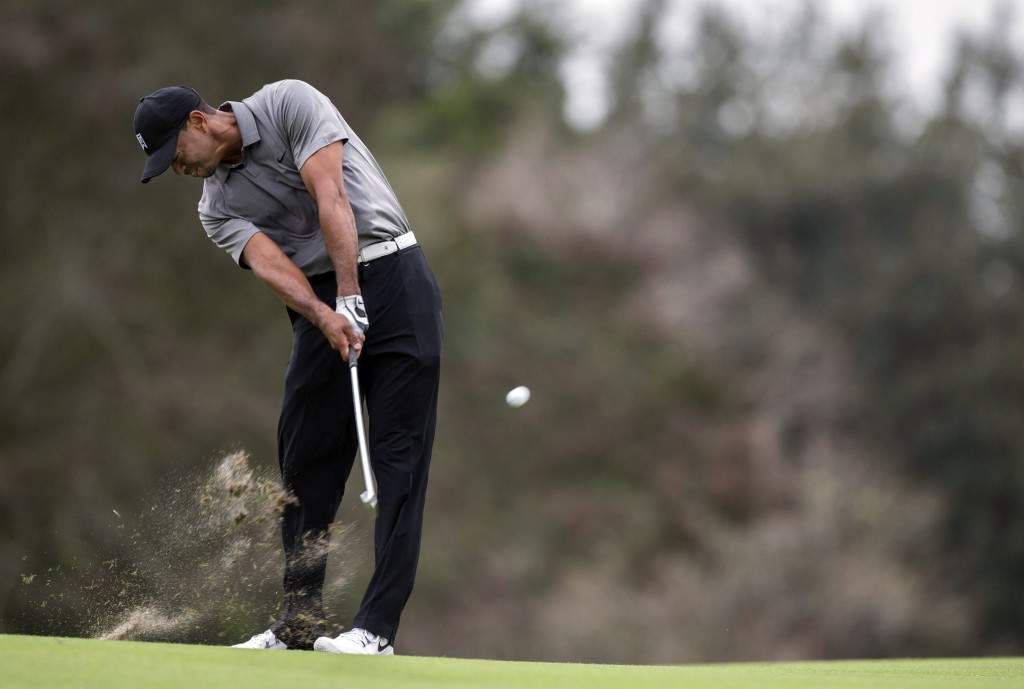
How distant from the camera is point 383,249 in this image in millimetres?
4758

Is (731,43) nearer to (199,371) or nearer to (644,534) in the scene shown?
(644,534)

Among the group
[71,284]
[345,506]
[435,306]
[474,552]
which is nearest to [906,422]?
[474,552]

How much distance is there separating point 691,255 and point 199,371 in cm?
1180

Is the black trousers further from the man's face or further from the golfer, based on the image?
the man's face

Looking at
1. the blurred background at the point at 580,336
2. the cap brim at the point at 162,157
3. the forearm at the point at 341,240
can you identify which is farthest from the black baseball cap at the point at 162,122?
the blurred background at the point at 580,336

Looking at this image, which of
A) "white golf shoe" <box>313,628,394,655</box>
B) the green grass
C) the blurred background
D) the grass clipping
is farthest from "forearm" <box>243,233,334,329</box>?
the blurred background

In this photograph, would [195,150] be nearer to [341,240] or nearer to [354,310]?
[341,240]

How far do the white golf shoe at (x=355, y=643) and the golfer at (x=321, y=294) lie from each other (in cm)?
2

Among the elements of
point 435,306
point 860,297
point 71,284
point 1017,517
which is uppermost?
point 435,306

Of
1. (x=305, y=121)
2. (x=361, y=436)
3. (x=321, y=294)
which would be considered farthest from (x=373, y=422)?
(x=305, y=121)

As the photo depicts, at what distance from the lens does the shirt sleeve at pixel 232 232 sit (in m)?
4.70

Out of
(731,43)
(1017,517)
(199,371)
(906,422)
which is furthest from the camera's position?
(731,43)

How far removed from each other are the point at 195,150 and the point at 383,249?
65 centimetres

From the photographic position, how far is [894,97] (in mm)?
35594
